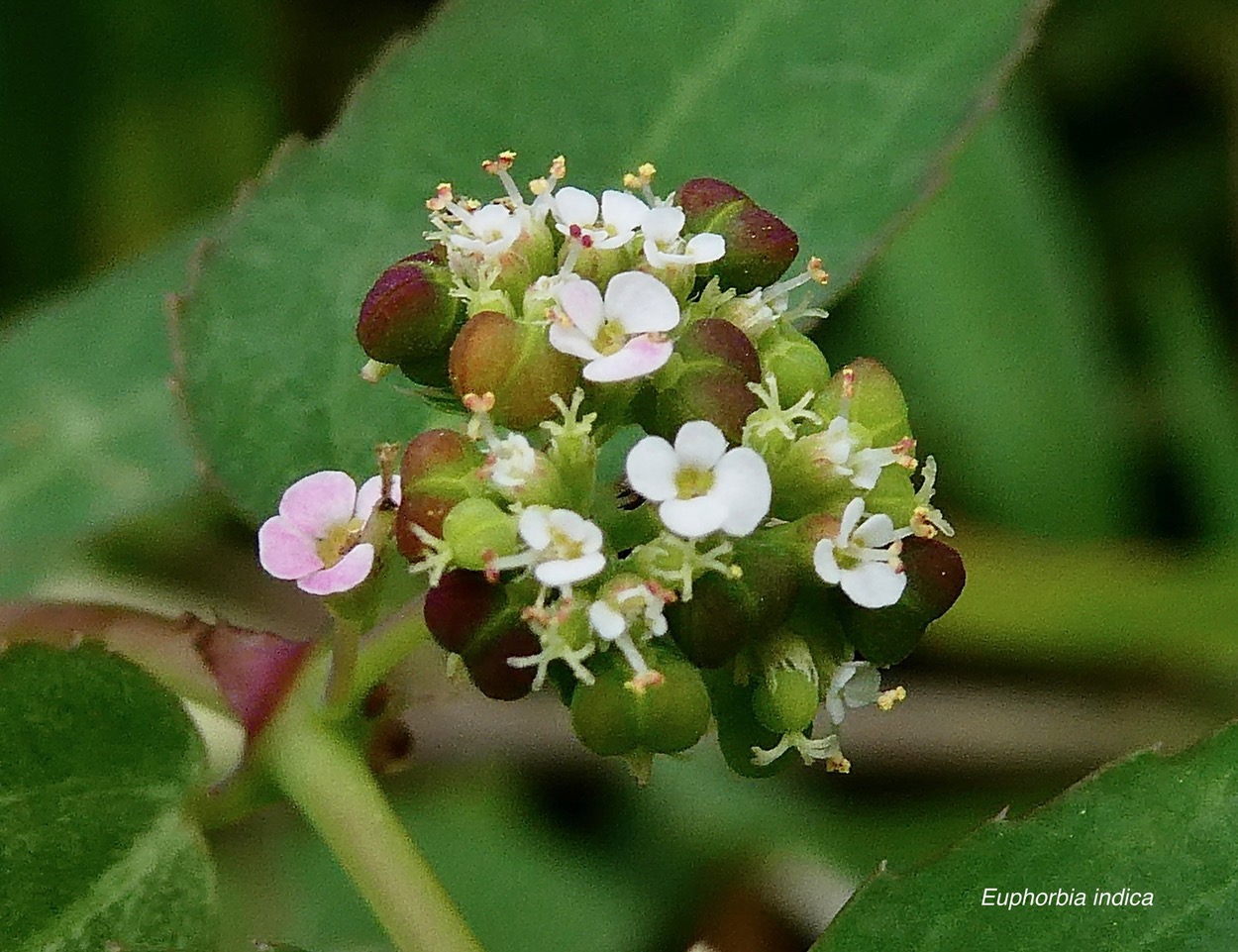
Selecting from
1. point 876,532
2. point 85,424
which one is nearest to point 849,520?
point 876,532

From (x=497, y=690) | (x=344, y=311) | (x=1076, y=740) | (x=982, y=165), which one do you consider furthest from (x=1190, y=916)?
(x=982, y=165)

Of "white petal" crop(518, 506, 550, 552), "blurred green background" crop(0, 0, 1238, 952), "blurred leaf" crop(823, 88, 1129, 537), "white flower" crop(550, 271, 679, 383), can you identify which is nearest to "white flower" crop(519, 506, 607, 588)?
"white petal" crop(518, 506, 550, 552)

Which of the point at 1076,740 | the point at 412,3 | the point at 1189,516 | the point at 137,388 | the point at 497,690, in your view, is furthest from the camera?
the point at 412,3

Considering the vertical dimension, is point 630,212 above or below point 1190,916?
above

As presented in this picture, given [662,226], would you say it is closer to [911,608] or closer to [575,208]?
[575,208]

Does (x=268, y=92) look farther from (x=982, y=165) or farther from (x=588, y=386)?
(x=588, y=386)

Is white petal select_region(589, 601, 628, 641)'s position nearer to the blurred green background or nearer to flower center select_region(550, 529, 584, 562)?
flower center select_region(550, 529, 584, 562)

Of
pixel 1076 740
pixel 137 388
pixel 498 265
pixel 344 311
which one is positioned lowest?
pixel 1076 740
